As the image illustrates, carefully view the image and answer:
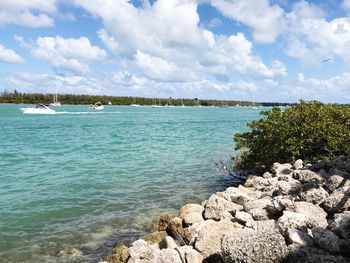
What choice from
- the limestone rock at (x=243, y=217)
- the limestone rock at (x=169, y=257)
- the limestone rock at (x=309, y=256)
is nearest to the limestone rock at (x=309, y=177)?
the limestone rock at (x=243, y=217)

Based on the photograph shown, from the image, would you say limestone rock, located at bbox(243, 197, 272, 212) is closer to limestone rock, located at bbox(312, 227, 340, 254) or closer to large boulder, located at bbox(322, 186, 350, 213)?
large boulder, located at bbox(322, 186, 350, 213)

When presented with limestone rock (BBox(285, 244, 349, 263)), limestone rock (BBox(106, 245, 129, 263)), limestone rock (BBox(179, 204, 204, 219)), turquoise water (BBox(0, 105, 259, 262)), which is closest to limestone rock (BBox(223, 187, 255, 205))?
limestone rock (BBox(179, 204, 204, 219))

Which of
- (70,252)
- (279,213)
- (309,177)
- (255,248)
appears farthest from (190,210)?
(255,248)

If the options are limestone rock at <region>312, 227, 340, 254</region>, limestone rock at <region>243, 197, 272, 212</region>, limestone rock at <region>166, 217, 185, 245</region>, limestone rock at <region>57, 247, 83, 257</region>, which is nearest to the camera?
limestone rock at <region>312, 227, 340, 254</region>

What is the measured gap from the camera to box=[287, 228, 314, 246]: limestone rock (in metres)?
8.07

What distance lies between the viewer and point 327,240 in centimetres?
814

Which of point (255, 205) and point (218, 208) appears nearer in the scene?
point (255, 205)

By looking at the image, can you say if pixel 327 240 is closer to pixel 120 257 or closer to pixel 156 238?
pixel 156 238

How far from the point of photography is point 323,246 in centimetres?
806

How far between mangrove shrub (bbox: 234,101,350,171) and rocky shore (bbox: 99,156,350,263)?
2.98 meters

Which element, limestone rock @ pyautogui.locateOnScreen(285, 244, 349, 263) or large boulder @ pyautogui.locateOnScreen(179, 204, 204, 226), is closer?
limestone rock @ pyautogui.locateOnScreen(285, 244, 349, 263)

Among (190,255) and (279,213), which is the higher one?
(279,213)

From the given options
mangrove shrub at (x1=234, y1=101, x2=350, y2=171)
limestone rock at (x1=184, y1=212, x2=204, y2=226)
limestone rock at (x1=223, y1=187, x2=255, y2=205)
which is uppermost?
mangrove shrub at (x1=234, y1=101, x2=350, y2=171)

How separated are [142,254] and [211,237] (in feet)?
5.51
